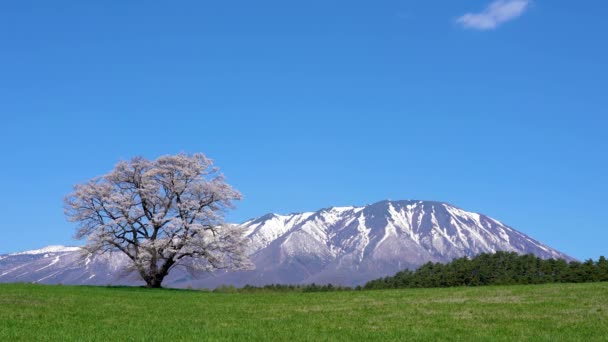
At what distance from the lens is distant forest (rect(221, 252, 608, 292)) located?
6625 centimetres

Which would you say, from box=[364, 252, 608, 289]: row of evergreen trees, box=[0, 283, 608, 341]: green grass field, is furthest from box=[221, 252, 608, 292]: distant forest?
box=[0, 283, 608, 341]: green grass field

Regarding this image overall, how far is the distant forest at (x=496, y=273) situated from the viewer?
66.2 meters

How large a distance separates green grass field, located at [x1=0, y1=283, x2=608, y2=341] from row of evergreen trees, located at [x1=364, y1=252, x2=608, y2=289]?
19.3m

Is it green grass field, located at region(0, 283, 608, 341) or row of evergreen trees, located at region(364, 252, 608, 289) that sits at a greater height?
row of evergreen trees, located at region(364, 252, 608, 289)

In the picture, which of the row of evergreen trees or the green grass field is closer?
the green grass field

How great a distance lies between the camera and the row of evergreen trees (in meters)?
66.2

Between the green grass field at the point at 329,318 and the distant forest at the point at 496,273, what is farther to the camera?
the distant forest at the point at 496,273

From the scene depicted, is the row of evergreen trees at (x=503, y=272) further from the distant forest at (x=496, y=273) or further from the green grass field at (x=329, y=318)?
the green grass field at (x=329, y=318)

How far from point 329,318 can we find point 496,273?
4128 cm

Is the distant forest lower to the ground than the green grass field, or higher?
higher

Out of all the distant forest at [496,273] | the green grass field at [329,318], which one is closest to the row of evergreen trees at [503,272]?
the distant forest at [496,273]

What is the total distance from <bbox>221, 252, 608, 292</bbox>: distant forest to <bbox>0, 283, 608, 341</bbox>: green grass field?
19299mm

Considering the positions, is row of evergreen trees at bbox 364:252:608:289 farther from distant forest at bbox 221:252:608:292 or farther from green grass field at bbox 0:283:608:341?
green grass field at bbox 0:283:608:341

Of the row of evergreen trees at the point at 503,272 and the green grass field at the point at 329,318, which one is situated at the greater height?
the row of evergreen trees at the point at 503,272
